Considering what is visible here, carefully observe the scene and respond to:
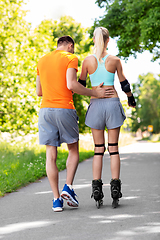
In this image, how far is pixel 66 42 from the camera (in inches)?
181

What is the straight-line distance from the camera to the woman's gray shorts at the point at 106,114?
4.58m

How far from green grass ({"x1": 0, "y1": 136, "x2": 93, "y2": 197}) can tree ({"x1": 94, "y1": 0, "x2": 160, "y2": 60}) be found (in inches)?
197

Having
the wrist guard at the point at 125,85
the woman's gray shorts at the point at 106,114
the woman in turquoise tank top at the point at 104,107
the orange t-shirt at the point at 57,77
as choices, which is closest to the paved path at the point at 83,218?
the woman in turquoise tank top at the point at 104,107

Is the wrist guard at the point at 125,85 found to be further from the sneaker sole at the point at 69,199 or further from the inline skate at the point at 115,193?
the sneaker sole at the point at 69,199

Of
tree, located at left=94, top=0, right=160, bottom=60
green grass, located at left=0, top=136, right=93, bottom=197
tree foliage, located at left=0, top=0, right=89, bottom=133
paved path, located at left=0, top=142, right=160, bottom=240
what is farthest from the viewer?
tree foliage, located at left=0, top=0, right=89, bottom=133

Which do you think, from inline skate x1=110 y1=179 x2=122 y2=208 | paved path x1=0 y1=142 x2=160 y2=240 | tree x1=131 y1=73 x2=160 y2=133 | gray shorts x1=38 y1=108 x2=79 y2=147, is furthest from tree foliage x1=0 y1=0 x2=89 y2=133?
tree x1=131 y1=73 x2=160 y2=133

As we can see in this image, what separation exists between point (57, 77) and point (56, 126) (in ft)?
1.97

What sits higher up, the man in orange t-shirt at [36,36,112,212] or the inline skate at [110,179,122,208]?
the man in orange t-shirt at [36,36,112,212]

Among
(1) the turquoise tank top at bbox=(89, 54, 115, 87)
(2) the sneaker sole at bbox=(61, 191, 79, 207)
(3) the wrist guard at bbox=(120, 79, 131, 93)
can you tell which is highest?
(1) the turquoise tank top at bbox=(89, 54, 115, 87)

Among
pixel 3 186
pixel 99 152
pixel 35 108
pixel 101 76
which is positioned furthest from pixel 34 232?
pixel 35 108

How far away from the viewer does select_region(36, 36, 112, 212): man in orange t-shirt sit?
14.3 ft

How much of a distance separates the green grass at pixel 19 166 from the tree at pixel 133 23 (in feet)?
16.4

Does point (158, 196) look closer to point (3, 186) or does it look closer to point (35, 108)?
point (3, 186)

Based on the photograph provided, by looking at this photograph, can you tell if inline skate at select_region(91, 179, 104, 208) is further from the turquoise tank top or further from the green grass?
the green grass
